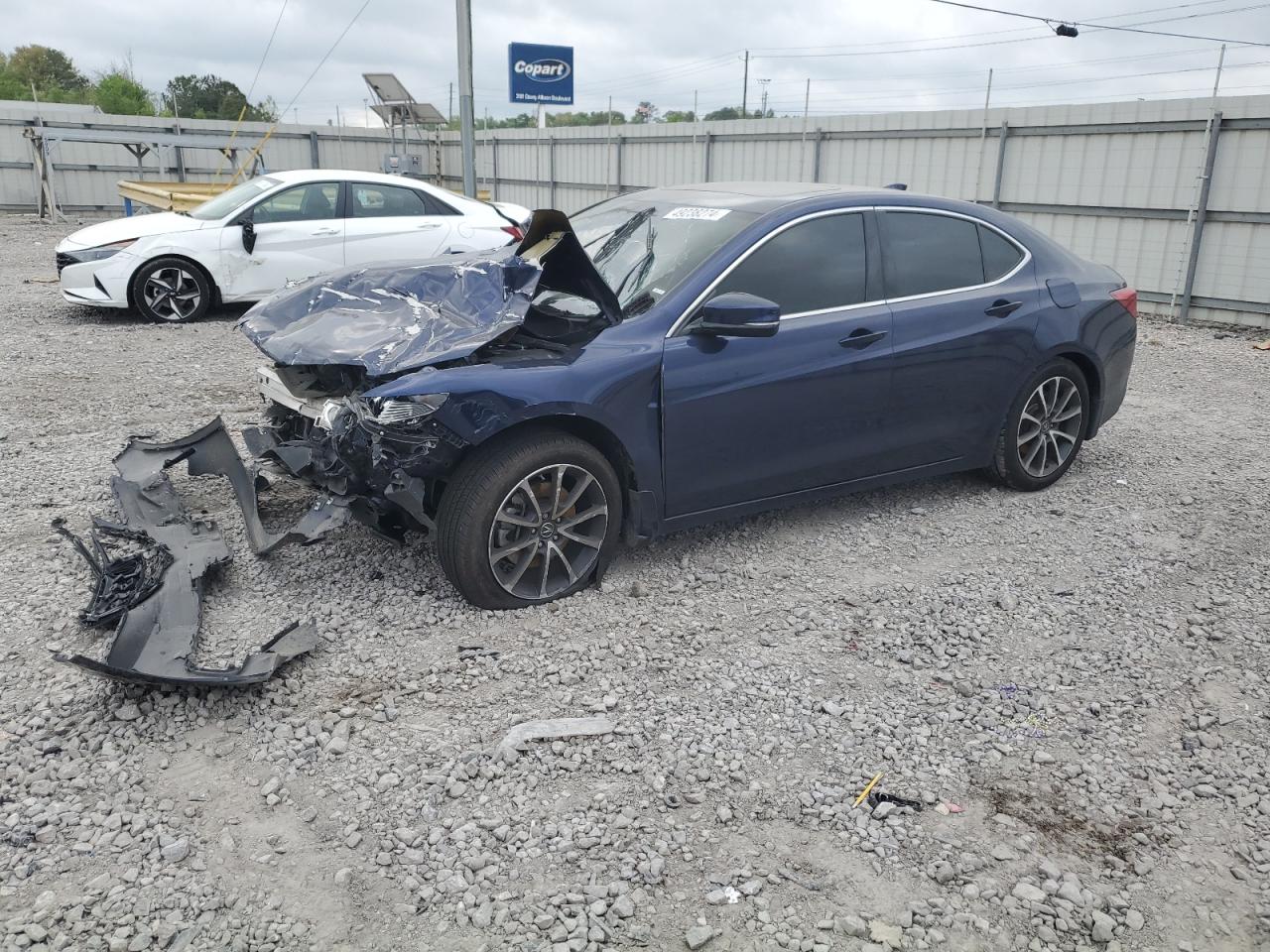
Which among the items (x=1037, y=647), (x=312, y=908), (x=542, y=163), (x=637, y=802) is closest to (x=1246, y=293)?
(x=1037, y=647)

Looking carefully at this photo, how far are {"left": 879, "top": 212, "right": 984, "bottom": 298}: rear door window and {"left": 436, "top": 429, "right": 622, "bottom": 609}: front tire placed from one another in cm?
186

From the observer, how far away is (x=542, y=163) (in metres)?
21.2

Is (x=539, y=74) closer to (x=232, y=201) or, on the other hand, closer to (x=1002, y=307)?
(x=232, y=201)

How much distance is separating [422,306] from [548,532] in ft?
3.91

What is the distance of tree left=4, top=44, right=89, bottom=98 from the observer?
5981cm

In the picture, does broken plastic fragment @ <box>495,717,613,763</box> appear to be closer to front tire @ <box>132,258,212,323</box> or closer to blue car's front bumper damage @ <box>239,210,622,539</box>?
blue car's front bumper damage @ <box>239,210,622,539</box>

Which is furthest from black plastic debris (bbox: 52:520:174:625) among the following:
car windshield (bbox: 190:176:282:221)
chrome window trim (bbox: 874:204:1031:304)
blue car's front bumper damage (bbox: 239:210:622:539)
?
car windshield (bbox: 190:176:282:221)

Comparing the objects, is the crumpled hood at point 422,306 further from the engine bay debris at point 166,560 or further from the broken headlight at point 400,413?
the engine bay debris at point 166,560

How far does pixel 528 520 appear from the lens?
13.1ft

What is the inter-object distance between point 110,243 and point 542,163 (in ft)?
41.2

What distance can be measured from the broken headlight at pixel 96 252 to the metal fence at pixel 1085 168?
31.3 ft

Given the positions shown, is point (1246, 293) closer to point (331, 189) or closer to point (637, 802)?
point (331, 189)

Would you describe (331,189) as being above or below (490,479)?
above

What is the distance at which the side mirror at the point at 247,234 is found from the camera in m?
9.89
